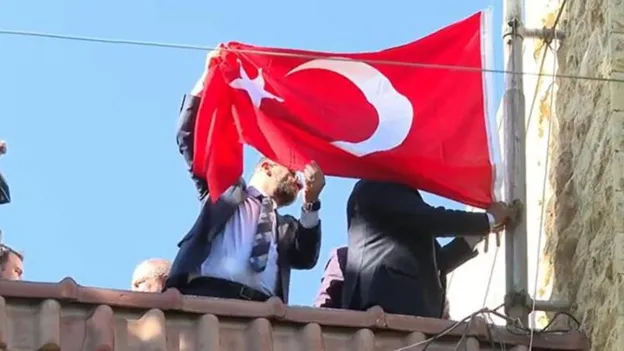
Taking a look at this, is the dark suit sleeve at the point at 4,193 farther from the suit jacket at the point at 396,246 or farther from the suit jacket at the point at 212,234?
the suit jacket at the point at 396,246

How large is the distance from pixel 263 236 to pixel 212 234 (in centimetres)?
22

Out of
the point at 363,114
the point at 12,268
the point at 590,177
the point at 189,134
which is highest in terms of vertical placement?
the point at 363,114

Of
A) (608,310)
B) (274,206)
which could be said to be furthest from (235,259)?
(608,310)

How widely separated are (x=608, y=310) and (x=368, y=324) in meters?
0.98

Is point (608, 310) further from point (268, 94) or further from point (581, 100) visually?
point (268, 94)

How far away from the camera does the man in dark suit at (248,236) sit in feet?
26.4

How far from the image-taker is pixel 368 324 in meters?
7.85

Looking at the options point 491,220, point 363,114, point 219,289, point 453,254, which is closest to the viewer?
point 219,289

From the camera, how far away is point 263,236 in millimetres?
8234

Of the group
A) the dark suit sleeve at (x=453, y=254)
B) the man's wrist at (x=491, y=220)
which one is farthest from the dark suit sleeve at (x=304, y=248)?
the man's wrist at (x=491, y=220)

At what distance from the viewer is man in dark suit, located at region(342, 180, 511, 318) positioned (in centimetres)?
809

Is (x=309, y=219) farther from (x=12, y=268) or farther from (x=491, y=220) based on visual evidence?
(x=12, y=268)

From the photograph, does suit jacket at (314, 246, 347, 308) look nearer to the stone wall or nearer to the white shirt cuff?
the white shirt cuff

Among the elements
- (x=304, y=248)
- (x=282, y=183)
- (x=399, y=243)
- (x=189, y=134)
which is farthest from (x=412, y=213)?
(x=189, y=134)
